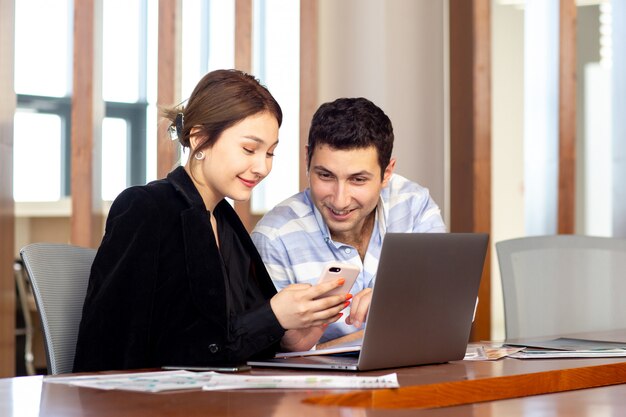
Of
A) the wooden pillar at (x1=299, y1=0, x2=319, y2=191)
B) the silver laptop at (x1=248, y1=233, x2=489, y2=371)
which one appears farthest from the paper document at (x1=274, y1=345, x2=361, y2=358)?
the wooden pillar at (x1=299, y1=0, x2=319, y2=191)

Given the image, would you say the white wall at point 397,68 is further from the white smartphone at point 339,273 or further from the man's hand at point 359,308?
the white smartphone at point 339,273

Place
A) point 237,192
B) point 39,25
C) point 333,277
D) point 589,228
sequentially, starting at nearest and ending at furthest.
Result: 1. point 333,277
2. point 237,192
3. point 39,25
4. point 589,228

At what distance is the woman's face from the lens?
84.4 inches

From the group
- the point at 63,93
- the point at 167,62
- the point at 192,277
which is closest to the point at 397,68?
the point at 167,62

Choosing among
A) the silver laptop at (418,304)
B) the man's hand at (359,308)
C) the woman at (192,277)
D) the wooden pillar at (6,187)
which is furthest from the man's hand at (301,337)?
the wooden pillar at (6,187)

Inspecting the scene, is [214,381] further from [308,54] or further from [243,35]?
[308,54]

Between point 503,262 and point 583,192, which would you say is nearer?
point 503,262

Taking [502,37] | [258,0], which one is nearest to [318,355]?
[258,0]

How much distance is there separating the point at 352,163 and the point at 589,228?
5232 millimetres

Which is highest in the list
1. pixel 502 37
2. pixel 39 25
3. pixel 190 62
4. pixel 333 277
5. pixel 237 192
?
pixel 502 37

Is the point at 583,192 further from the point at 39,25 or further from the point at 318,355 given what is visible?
the point at 318,355

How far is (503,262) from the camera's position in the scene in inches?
111

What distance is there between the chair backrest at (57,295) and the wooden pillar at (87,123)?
1.07m

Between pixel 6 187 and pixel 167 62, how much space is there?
2.34ft
